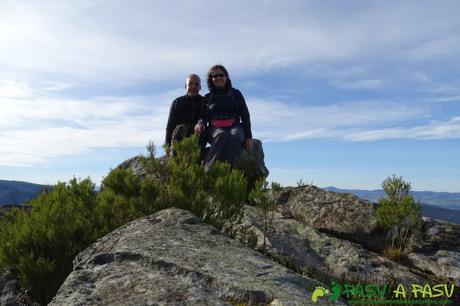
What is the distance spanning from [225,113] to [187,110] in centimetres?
106

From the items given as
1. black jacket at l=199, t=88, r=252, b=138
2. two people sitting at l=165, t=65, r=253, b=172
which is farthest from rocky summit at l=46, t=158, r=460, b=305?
black jacket at l=199, t=88, r=252, b=138

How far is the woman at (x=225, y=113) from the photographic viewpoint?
942 cm

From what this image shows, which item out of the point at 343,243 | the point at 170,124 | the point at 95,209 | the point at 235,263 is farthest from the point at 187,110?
the point at 235,263

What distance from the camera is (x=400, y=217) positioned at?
27.2ft

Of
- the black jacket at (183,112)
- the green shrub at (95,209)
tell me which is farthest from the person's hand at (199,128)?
the green shrub at (95,209)

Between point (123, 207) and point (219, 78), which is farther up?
point (219, 78)

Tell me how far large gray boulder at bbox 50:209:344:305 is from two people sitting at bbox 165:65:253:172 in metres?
4.86

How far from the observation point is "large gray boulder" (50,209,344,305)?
328cm

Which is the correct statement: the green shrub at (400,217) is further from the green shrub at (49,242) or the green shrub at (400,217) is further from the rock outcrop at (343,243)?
the green shrub at (49,242)

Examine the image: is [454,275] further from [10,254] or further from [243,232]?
[10,254]

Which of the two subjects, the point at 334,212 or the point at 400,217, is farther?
the point at 334,212

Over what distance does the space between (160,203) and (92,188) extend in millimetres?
1392

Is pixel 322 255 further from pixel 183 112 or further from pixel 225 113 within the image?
pixel 183 112

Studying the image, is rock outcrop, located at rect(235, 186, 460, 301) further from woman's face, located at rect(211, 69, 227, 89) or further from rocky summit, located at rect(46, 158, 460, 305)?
woman's face, located at rect(211, 69, 227, 89)
